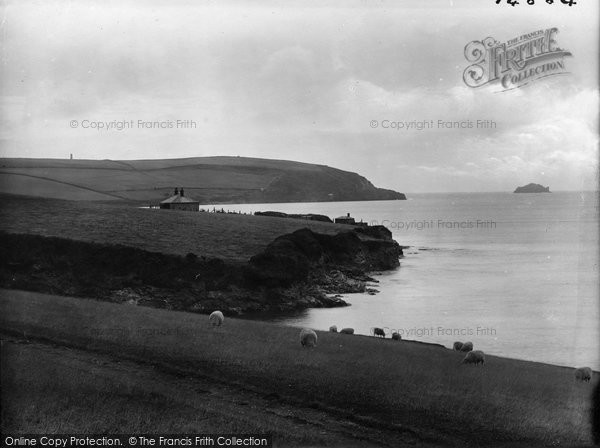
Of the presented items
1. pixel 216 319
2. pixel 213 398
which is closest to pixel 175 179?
pixel 216 319

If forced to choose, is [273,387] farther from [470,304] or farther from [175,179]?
[470,304]

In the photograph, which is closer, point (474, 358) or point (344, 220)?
point (474, 358)

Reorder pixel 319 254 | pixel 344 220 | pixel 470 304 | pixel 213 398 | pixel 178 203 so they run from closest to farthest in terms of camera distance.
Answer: pixel 213 398 < pixel 178 203 < pixel 319 254 < pixel 344 220 < pixel 470 304

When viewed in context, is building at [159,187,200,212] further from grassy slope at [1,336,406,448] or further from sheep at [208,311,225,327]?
grassy slope at [1,336,406,448]

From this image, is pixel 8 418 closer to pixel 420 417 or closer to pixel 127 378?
pixel 127 378

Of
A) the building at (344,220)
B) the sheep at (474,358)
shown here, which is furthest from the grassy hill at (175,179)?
the sheep at (474,358)

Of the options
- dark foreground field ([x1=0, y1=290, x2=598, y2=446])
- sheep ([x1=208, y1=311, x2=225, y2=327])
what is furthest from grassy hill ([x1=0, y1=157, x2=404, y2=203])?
sheep ([x1=208, y1=311, x2=225, y2=327])

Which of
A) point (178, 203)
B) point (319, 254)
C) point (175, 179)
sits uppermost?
point (175, 179)

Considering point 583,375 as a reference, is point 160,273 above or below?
above
